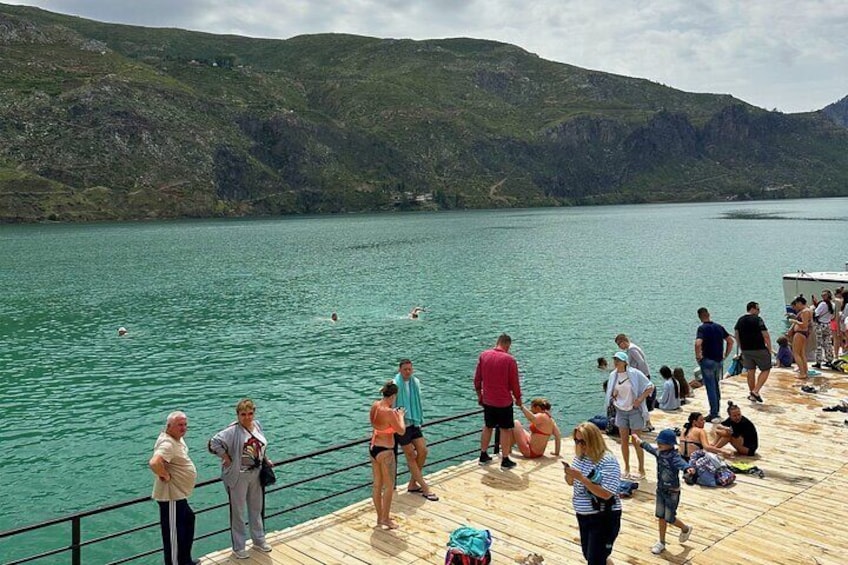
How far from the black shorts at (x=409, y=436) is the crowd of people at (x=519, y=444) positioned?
19 millimetres

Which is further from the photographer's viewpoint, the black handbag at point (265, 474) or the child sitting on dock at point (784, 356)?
the child sitting on dock at point (784, 356)

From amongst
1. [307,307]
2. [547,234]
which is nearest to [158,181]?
[547,234]

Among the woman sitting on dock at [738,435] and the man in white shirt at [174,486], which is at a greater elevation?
the man in white shirt at [174,486]

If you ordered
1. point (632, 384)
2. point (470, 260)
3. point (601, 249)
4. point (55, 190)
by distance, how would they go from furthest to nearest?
point (55, 190) < point (601, 249) < point (470, 260) < point (632, 384)

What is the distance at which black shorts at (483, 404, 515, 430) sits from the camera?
39.3 feet

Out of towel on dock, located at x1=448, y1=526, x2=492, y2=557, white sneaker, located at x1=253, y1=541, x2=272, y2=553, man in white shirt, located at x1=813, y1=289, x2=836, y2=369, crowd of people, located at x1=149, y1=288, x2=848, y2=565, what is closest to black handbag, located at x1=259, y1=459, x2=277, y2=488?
crowd of people, located at x1=149, y1=288, x2=848, y2=565

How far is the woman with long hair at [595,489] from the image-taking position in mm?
7129

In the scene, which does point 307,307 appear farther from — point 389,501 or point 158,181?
point 158,181

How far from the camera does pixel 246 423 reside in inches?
352

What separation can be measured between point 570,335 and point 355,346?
40.3 feet

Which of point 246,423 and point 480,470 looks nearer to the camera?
point 246,423

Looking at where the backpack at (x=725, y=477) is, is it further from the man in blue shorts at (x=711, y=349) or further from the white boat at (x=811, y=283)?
the white boat at (x=811, y=283)

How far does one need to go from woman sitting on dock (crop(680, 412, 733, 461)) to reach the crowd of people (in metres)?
0.02

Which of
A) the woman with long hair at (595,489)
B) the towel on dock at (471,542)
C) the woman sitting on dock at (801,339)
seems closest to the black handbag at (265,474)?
the towel on dock at (471,542)
